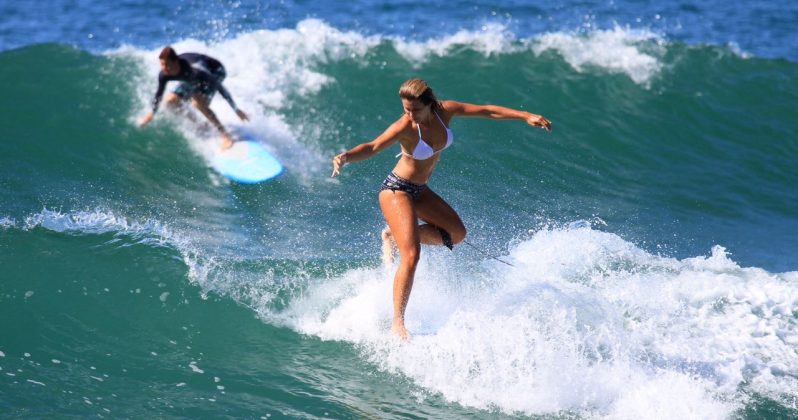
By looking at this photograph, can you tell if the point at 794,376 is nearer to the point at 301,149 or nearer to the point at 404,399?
the point at 404,399

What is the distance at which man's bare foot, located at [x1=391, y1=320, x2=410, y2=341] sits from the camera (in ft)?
21.1

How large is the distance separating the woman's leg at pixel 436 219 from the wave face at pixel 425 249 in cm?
56

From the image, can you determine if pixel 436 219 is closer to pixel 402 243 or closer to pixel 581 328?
pixel 402 243

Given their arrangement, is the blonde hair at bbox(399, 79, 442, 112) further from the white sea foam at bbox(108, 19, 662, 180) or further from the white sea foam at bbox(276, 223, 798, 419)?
the white sea foam at bbox(108, 19, 662, 180)

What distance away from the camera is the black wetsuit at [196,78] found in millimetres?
10414

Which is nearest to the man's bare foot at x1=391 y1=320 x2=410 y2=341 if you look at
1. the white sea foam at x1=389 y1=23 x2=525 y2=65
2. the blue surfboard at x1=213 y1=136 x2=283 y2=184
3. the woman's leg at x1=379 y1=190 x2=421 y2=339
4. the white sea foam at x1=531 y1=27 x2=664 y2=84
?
the woman's leg at x1=379 y1=190 x2=421 y2=339

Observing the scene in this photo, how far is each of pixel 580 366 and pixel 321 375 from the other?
5.97 ft

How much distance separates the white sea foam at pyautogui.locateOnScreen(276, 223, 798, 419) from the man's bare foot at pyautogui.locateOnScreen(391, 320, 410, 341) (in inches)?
2.5

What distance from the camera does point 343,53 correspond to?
1347 cm

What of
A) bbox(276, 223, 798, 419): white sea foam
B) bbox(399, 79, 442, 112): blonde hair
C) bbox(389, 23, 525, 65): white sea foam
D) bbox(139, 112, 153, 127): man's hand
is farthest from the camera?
bbox(389, 23, 525, 65): white sea foam

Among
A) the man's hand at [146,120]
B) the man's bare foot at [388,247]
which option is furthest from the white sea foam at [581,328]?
the man's hand at [146,120]

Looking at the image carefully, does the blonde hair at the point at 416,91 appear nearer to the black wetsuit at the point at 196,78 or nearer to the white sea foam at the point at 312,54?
the black wetsuit at the point at 196,78

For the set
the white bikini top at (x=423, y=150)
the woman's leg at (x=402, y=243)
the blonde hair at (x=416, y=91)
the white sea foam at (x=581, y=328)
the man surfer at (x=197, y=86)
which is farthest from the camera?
the man surfer at (x=197, y=86)

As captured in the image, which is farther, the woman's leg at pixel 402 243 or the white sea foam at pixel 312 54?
the white sea foam at pixel 312 54
